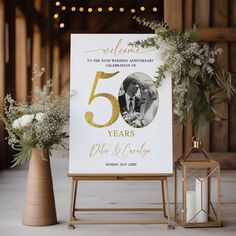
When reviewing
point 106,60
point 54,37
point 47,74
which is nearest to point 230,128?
point 106,60

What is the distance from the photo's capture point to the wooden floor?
332 cm

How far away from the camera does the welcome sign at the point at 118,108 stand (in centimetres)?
338

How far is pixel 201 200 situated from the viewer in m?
3.41

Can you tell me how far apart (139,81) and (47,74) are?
28.3 feet

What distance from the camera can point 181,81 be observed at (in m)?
3.35

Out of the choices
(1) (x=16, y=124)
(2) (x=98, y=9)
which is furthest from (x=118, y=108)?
(2) (x=98, y=9)

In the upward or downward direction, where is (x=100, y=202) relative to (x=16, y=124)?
downward

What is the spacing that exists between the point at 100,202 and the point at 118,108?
3.68 feet

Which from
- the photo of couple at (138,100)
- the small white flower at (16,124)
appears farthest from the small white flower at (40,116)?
the photo of couple at (138,100)

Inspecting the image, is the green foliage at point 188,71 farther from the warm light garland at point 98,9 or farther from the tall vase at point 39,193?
the warm light garland at point 98,9

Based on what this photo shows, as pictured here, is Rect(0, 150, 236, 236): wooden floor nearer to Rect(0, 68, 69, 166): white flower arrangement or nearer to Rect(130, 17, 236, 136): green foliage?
Rect(0, 68, 69, 166): white flower arrangement

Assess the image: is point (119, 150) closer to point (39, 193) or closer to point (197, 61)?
point (39, 193)

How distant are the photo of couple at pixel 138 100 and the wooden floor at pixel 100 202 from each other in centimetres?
68

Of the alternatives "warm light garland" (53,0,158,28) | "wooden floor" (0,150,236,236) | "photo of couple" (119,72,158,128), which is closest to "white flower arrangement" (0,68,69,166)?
"photo of couple" (119,72,158,128)
